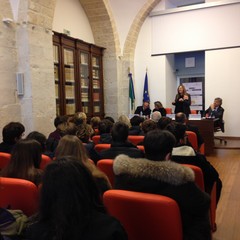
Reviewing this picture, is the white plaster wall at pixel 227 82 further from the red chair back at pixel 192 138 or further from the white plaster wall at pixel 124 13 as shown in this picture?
the red chair back at pixel 192 138

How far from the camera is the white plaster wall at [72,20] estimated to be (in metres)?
6.87

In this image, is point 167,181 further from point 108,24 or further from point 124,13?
point 124,13

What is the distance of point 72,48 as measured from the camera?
7.06 metres

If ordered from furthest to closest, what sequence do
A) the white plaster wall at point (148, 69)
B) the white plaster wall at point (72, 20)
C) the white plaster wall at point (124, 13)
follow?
the white plaster wall at point (148, 69) → the white plaster wall at point (124, 13) → the white plaster wall at point (72, 20)

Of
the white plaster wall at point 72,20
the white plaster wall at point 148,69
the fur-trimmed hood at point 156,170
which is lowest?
the fur-trimmed hood at point 156,170

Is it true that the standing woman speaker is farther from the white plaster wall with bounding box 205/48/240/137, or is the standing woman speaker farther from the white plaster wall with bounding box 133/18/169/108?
the white plaster wall with bounding box 133/18/169/108

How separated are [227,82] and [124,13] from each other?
12.2ft

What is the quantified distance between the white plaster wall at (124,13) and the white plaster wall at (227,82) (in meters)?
2.50

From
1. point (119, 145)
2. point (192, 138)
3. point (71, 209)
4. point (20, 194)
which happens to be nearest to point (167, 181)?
point (71, 209)

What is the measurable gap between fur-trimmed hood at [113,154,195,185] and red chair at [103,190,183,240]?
0.40 ft

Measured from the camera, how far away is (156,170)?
62.3 inches

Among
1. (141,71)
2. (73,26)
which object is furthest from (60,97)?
(141,71)

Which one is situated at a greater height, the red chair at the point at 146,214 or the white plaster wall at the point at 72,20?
the white plaster wall at the point at 72,20

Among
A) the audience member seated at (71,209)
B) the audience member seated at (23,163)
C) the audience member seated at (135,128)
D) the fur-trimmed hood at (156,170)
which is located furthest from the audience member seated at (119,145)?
the audience member seated at (71,209)
